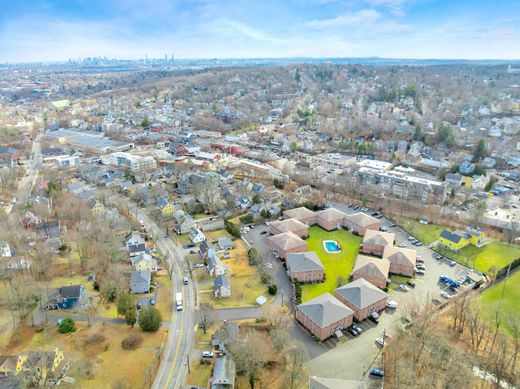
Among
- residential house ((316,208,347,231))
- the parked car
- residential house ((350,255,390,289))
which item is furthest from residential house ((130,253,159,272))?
the parked car

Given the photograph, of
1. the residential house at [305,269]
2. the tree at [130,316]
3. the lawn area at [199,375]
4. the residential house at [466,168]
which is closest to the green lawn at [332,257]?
the residential house at [305,269]

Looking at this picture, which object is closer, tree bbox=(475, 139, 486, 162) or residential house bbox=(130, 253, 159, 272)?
residential house bbox=(130, 253, 159, 272)

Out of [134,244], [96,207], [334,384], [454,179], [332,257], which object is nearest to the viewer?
[334,384]

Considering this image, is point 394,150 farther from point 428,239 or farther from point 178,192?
point 178,192

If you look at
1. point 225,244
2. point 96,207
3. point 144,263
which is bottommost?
point 225,244

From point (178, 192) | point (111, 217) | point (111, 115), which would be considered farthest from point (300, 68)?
point (111, 217)

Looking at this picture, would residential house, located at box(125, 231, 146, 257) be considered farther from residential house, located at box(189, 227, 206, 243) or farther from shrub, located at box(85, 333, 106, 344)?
shrub, located at box(85, 333, 106, 344)

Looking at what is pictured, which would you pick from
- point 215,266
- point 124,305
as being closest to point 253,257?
point 215,266

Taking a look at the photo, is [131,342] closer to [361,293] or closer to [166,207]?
[361,293]
